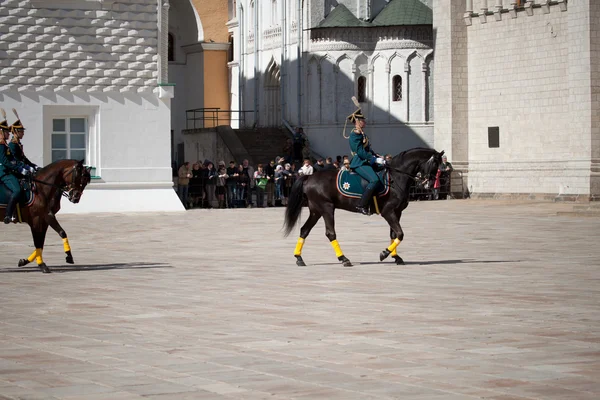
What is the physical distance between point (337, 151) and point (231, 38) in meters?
14.2

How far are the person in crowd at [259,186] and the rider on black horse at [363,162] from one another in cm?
2259

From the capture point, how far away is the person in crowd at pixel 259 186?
1615 inches

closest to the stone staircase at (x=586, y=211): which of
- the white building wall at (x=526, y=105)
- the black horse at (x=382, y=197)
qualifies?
the white building wall at (x=526, y=105)

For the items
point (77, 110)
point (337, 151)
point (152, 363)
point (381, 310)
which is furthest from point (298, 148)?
point (152, 363)

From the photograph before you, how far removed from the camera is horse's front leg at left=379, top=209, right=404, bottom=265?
17.9m

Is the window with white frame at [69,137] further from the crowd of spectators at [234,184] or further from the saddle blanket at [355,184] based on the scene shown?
the saddle blanket at [355,184]

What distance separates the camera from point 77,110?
35219mm

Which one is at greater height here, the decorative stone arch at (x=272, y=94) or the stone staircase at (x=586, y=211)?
the decorative stone arch at (x=272, y=94)

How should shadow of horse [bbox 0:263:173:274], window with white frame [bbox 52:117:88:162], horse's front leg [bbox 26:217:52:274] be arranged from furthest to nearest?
window with white frame [bbox 52:117:88:162] < shadow of horse [bbox 0:263:173:274] < horse's front leg [bbox 26:217:52:274]

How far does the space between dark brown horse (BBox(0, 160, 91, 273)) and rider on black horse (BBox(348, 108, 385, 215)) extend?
4.04 meters

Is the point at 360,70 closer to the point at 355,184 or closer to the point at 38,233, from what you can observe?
the point at 355,184

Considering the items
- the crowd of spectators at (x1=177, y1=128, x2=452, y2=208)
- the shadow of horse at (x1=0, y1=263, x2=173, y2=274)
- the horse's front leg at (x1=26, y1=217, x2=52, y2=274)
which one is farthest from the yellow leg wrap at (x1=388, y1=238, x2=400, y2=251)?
the crowd of spectators at (x1=177, y1=128, x2=452, y2=208)

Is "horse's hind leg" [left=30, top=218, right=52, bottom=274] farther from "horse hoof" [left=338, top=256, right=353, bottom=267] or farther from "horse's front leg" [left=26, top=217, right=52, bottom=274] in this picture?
"horse hoof" [left=338, top=256, right=353, bottom=267]

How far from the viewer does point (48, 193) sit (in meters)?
17.9
